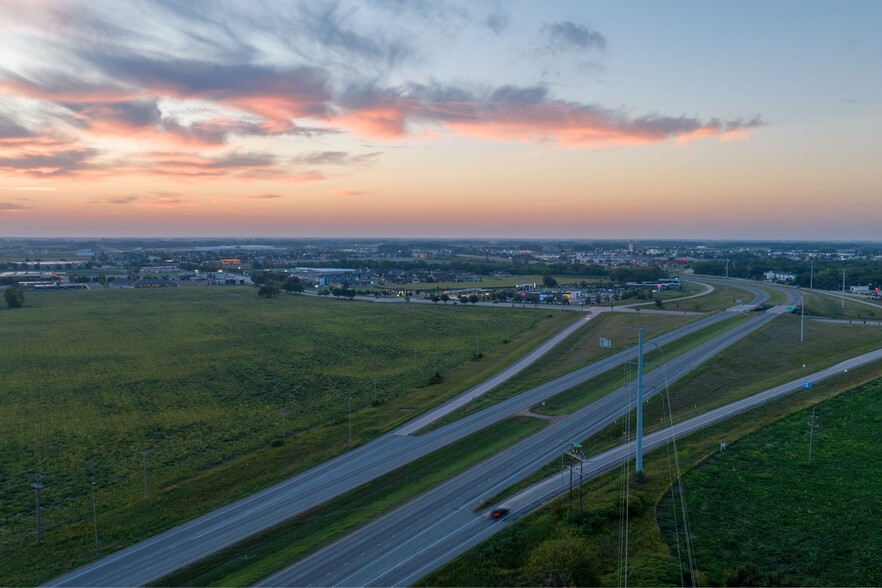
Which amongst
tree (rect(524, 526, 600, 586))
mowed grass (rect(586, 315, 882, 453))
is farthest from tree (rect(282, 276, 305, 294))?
tree (rect(524, 526, 600, 586))

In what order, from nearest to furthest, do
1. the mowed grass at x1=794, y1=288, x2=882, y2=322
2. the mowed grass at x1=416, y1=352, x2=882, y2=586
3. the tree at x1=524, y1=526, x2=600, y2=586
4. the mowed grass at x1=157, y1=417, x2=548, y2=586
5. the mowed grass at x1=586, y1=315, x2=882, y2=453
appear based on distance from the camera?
the tree at x1=524, y1=526, x2=600, y2=586 < the mowed grass at x1=416, y1=352, x2=882, y2=586 < the mowed grass at x1=157, y1=417, x2=548, y2=586 < the mowed grass at x1=586, y1=315, x2=882, y2=453 < the mowed grass at x1=794, y1=288, x2=882, y2=322

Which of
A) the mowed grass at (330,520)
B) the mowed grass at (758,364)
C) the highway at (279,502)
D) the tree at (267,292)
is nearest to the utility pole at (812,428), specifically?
the mowed grass at (758,364)

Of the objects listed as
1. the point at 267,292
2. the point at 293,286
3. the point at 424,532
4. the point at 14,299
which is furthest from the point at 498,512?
the point at 293,286

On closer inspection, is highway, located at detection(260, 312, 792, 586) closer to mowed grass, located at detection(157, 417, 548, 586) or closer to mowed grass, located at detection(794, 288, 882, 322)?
mowed grass, located at detection(157, 417, 548, 586)

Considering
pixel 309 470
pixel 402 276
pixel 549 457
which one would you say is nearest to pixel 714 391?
pixel 549 457

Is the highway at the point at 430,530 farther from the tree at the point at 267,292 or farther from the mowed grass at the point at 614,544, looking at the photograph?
the tree at the point at 267,292

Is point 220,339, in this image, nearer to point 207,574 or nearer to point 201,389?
point 201,389

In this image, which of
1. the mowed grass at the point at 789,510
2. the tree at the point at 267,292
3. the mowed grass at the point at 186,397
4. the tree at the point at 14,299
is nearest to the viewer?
the mowed grass at the point at 789,510
